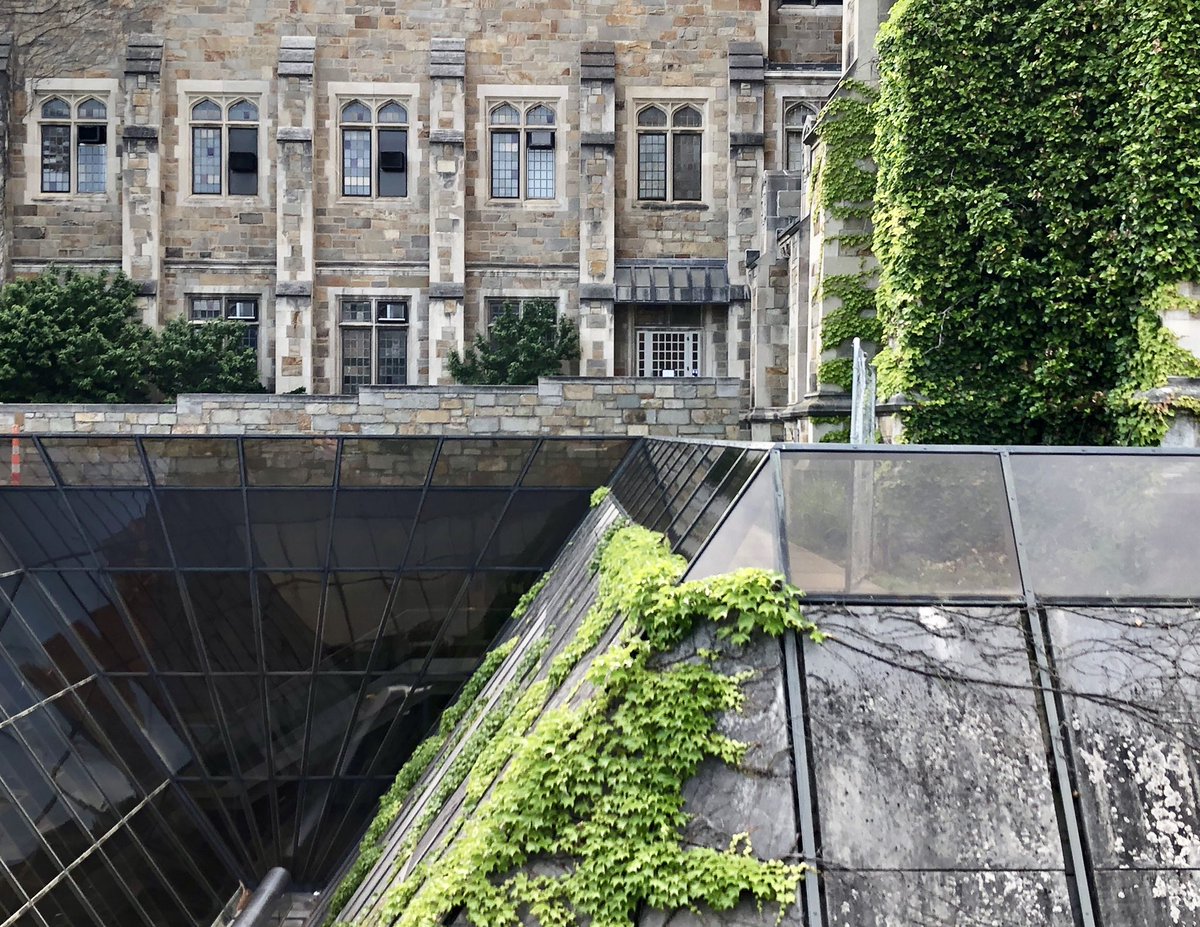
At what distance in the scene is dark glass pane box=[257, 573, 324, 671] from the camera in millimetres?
15438

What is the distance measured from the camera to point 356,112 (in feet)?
84.3

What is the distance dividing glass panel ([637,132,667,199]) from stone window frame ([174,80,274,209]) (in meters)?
8.27

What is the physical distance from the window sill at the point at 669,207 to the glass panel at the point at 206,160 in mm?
9413

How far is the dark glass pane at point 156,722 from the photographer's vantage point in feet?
49.7

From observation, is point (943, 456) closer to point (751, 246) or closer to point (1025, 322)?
point (1025, 322)

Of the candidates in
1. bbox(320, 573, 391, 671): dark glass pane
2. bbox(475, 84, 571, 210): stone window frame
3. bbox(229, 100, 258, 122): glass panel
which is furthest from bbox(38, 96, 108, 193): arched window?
bbox(320, 573, 391, 671): dark glass pane

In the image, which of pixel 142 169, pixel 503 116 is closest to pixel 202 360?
pixel 142 169

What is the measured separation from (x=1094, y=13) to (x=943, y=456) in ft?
25.8

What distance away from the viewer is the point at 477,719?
10.6 metres

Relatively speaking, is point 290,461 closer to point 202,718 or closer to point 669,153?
point 202,718

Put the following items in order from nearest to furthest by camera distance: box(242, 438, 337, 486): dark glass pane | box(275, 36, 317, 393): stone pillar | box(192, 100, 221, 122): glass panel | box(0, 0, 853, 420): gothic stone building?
box(242, 438, 337, 486): dark glass pane
box(275, 36, 317, 393): stone pillar
box(0, 0, 853, 420): gothic stone building
box(192, 100, 221, 122): glass panel

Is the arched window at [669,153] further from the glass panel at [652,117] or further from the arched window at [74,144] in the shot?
the arched window at [74,144]

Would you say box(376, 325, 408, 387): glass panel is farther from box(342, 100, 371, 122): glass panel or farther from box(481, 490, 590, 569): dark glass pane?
box(481, 490, 590, 569): dark glass pane

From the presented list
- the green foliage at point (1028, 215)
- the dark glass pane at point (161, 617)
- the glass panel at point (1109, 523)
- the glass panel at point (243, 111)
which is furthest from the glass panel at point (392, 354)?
the glass panel at point (1109, 523)
